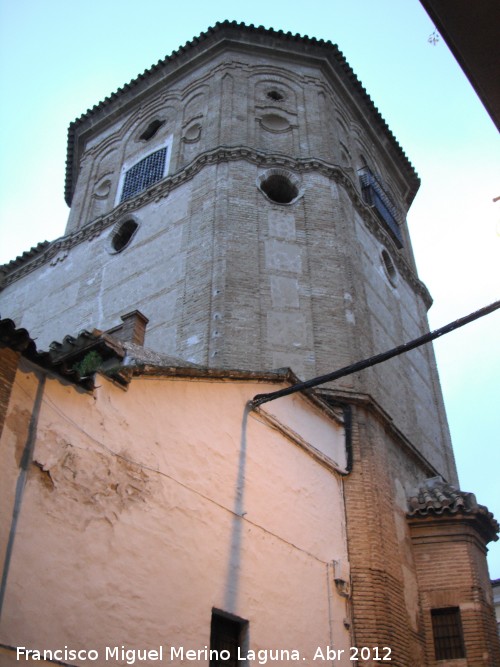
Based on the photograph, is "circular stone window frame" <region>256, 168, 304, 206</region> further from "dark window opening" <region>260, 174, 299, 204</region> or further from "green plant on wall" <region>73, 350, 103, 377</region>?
"green plant on wall" <region>73, 350, 103, 377</region>

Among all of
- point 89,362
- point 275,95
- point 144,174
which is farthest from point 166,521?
point 275,95

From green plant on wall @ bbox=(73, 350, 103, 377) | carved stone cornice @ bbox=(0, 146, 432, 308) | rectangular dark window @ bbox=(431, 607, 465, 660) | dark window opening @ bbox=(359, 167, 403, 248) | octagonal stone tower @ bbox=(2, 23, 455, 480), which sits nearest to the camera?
green plant on wall @ bbox=(73, 350, 103, 377)

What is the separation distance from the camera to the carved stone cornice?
13.2 m

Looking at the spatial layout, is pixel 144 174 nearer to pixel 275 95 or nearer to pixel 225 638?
pixel 275 95

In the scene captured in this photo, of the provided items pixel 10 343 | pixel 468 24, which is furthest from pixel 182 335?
pixel 468 24

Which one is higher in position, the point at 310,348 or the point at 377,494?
the point at 310,348

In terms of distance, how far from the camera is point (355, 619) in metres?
8.27

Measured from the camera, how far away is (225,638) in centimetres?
680

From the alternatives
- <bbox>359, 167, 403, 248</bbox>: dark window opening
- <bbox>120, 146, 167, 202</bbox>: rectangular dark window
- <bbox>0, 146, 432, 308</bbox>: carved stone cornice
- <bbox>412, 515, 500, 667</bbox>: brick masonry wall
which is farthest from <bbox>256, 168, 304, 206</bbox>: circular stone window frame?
<bbox>412, 515, 500, 667</bbox>: brick masonry wall

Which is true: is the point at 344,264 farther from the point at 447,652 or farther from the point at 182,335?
the point at 447,652

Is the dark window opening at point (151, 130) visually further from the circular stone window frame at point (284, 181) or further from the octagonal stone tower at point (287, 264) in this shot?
the circular stone window frame at point (284, 181)

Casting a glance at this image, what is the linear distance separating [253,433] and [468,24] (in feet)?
17.0

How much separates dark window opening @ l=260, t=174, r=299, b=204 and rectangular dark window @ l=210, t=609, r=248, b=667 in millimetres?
7990

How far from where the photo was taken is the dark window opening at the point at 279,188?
516 inches
